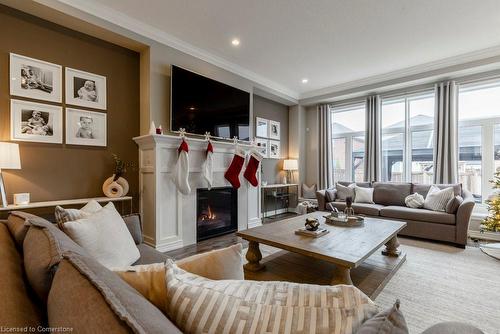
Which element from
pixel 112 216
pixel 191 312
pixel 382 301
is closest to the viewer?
pixel 191 312

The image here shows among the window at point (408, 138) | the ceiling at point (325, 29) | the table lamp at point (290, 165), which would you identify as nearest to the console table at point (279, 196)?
the table lamp at point (290, 165)

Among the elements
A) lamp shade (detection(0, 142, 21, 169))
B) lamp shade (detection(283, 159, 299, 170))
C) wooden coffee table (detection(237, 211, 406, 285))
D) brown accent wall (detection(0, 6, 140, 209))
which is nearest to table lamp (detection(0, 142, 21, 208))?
lamp shade (detection(0, 142, 21, 169))

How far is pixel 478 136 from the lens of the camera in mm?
4152

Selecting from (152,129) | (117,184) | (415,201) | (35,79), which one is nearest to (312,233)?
(152,129)

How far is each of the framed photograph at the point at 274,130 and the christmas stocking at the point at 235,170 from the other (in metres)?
1.89

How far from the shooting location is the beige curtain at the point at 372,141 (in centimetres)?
500

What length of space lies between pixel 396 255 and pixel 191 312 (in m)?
2.90

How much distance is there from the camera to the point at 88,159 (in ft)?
9.78

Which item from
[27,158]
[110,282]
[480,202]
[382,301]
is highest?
[27,158]

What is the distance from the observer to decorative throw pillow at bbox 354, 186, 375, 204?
4.45 metres

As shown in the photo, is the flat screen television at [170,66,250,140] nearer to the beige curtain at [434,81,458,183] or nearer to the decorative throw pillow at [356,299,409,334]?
the decorative throw pillow at [356,299,409,334]

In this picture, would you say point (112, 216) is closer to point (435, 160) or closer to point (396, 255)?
point (396, 255)

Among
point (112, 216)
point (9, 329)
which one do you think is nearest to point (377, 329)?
point (9, 329)

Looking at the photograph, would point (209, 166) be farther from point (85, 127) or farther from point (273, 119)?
point (273, 119)
